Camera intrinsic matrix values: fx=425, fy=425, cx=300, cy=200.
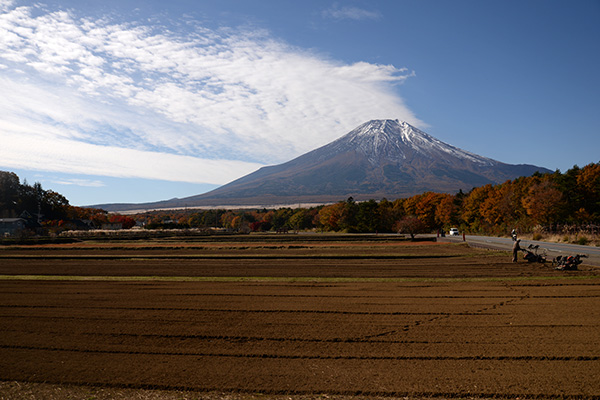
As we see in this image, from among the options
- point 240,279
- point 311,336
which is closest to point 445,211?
point 240,279

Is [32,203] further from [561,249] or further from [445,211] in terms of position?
[561,249]

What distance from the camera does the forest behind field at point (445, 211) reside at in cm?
6019

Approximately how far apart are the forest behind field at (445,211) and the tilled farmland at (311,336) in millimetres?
Result: 37153

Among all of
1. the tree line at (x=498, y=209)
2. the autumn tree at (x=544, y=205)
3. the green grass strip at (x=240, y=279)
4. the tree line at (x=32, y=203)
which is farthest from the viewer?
the tree line at (x=32, y=203)

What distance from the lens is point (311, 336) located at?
35.5ft

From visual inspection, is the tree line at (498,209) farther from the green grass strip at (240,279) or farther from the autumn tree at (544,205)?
the green grass strip at (240,279)

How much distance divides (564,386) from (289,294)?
10.2 metres

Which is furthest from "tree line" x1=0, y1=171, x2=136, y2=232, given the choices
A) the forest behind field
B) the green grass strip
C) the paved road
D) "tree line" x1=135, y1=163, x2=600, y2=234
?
the paved road

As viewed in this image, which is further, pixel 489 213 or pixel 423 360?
pixel 489 213

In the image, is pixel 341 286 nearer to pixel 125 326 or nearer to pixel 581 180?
pixel 125 326

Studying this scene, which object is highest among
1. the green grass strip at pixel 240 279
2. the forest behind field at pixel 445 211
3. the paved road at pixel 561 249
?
the forest behind field at pixel 445 211

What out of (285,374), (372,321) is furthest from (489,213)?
(285,374)

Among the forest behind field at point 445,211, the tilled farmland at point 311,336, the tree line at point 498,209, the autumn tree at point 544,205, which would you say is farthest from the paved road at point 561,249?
the autumn tree at point 544,205

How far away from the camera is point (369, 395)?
748 centimetres
